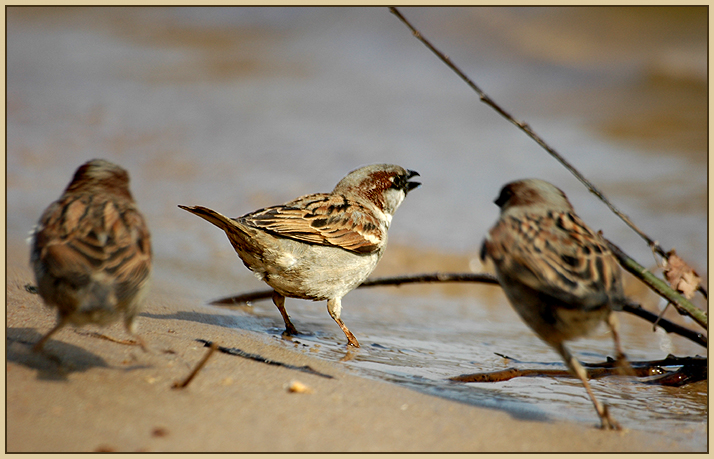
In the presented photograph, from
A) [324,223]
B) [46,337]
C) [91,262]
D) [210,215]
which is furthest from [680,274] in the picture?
[46,337]

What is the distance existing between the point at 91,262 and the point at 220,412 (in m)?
1.04

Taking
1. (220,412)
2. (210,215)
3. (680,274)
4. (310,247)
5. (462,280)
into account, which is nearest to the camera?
(220,412)

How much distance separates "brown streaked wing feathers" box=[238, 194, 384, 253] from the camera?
5.67 metres

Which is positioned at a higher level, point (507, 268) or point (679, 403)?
point (507, 268)

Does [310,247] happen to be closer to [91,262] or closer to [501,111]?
[501,111]

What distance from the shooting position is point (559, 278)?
3.51 meters

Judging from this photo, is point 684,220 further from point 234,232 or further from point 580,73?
point 580,73

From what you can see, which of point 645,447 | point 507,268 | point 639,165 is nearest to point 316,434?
point 507,268

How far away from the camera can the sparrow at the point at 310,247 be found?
18.3ft

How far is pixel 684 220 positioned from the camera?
952 cm

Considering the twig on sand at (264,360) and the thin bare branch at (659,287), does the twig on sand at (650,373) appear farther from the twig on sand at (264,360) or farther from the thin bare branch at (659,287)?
the twig on sand at (264,360)

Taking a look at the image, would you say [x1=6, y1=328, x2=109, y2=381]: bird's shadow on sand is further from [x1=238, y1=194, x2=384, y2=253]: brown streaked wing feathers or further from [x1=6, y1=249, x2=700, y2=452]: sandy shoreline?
[x1=238, y1=194, x2=384, y2=253]: brown streaked wing feathers

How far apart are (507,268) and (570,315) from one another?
44 cm

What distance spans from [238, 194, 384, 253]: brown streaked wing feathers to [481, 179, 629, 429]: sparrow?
84.2 inches
